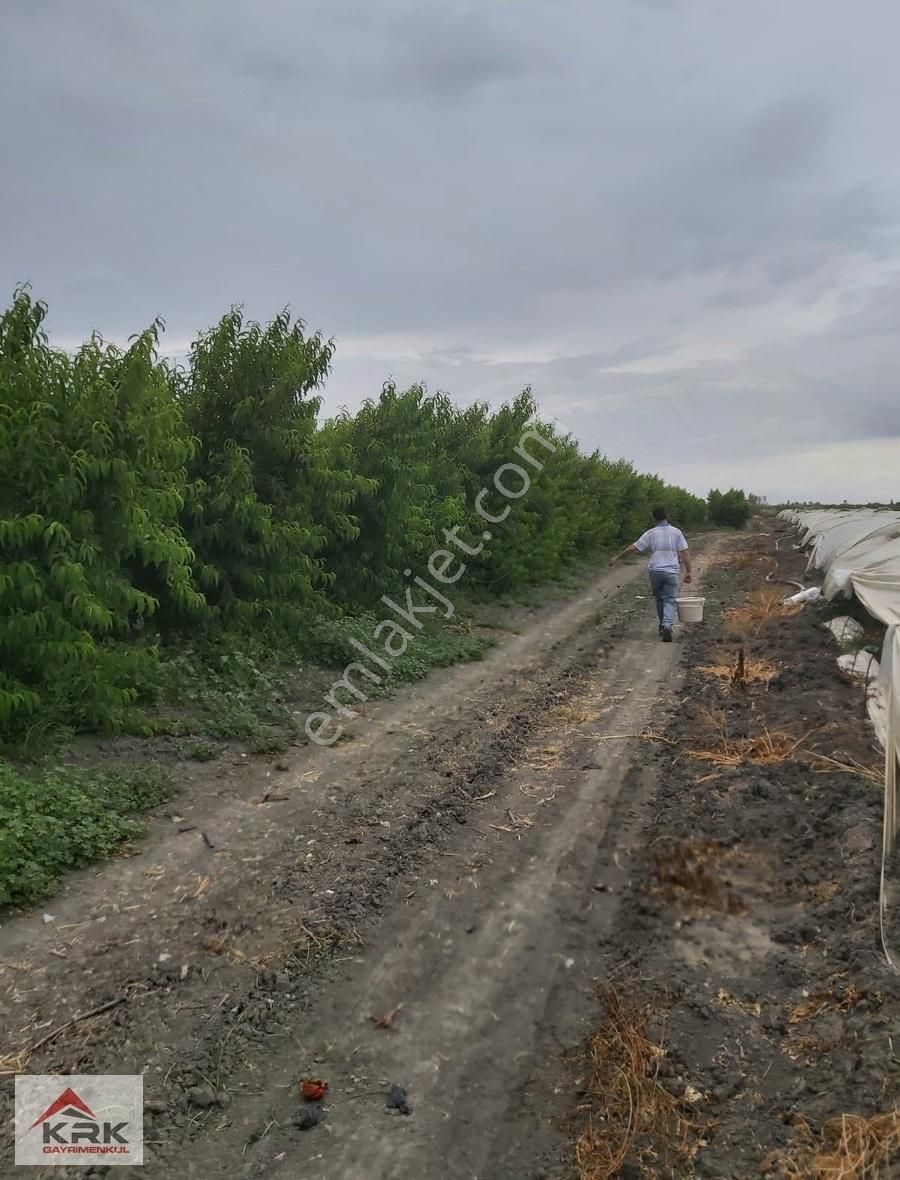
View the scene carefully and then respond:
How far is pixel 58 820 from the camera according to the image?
4.55m

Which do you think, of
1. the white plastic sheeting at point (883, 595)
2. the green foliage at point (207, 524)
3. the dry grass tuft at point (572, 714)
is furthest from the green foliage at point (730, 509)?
the dry grass tuft at point (572, 714)

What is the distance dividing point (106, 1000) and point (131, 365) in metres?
4.17

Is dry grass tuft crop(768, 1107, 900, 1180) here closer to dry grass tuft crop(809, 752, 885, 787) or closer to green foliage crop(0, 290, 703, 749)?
dry grass tuft crop(809, 752, 885, 787)

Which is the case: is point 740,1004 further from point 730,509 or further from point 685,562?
point 730,509

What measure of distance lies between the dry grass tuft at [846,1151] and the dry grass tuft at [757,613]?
8921 millimetres

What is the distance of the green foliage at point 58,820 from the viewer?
160 inches

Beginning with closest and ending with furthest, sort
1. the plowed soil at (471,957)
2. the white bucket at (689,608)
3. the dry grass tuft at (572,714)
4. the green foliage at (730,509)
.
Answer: the plowed soil at (471,957)
the dry grass tuft at (572,714)
the white bucket at (689,608)
the green foliage at (730,509)

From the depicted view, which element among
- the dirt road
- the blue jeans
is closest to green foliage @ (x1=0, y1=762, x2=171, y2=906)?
the dirt road

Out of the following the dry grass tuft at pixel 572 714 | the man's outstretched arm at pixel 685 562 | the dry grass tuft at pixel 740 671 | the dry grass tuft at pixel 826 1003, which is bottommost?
the dry grass tuft at pixel 826 1003

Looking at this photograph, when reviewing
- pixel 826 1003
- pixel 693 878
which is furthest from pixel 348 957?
pixel 826 1003

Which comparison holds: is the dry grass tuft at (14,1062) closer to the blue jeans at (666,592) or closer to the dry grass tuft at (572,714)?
the dry grass tuft at (572,714)

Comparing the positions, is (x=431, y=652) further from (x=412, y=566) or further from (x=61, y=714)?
(x=61, y=714)

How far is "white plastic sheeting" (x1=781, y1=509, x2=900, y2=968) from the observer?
408cm

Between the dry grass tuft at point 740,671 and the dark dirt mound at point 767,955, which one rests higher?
the dry grass tuft at point 740,671
